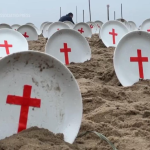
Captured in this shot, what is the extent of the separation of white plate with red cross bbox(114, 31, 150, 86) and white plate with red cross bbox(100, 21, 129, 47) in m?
2.56

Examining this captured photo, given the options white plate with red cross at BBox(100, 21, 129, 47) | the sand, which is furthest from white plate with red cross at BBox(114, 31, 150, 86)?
white plate with red cross at BBox(100, 21, 129, 47)

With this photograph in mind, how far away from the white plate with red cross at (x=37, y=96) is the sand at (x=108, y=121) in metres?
0.06

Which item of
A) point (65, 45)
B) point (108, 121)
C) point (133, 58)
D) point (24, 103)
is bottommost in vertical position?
point (108, 121)

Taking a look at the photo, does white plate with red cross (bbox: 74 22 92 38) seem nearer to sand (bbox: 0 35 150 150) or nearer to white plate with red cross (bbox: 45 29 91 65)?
white plate with red cross (bbox: 45 29 91 65)

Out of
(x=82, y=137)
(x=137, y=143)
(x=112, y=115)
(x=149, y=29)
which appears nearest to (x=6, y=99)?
(x=82, y=137)

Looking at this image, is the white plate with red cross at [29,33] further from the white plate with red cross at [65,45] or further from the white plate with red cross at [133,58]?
the white plate with red cross at [133,58]

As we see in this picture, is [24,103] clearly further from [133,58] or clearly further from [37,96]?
[133,58]

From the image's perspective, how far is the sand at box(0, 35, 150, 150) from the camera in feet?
5.49

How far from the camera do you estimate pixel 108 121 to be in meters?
2.27

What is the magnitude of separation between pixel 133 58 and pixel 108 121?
3.57ft

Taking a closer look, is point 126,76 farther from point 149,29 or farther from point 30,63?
point 149,29

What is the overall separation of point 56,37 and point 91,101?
62.9 inches

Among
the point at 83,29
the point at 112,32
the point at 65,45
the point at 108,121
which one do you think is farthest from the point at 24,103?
the point at 83,29

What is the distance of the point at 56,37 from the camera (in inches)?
163
